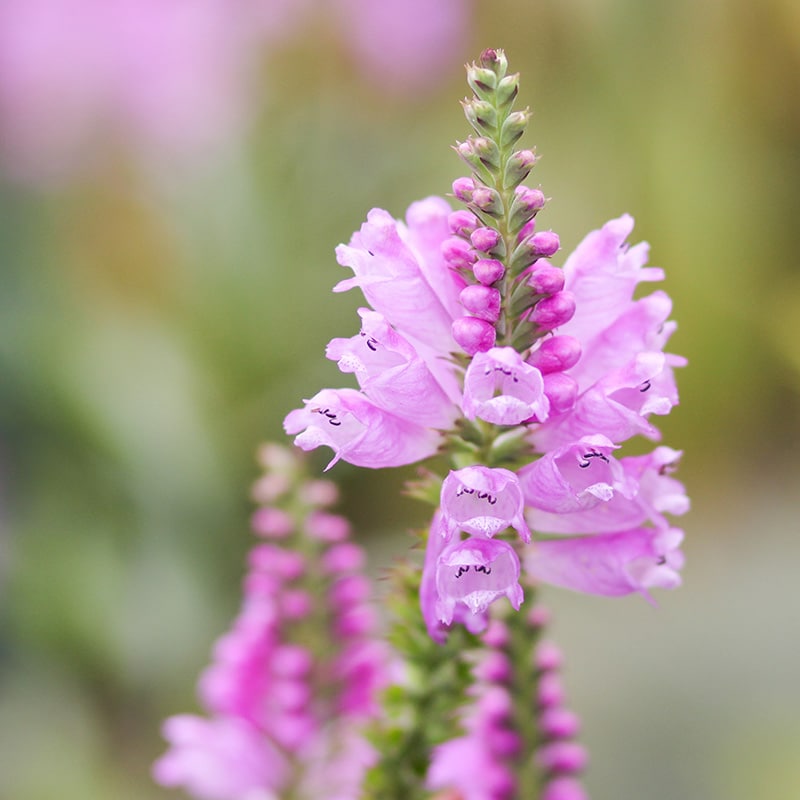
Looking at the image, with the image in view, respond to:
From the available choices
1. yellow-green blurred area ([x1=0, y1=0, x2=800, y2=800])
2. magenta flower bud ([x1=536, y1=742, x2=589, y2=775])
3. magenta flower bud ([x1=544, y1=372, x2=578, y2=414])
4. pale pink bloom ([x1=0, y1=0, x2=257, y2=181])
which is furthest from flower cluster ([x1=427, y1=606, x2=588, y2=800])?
pale pink bloom ([x1=0, y1=0, x2=257, y2=181])

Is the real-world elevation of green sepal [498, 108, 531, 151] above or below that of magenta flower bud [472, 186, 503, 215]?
above

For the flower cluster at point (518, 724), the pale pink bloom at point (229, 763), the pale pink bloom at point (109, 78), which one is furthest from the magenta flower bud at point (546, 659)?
the pale pink bloom at point (109, 78)

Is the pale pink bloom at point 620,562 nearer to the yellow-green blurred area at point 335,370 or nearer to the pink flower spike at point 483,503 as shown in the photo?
the pink flower spike at point 483,503

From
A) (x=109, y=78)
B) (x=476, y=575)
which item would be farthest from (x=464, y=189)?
(x=109, y=78)

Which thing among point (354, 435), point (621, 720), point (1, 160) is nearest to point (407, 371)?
point (354, 435)

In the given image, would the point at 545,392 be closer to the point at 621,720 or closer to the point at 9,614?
the point at 621,720

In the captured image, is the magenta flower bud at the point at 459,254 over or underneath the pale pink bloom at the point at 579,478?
over

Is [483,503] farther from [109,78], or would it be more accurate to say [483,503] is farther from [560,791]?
[109,78]

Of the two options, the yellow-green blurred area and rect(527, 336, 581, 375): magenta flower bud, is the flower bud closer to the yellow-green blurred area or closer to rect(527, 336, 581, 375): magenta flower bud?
rect(527, 336, 581, 375): magenta flower bud
